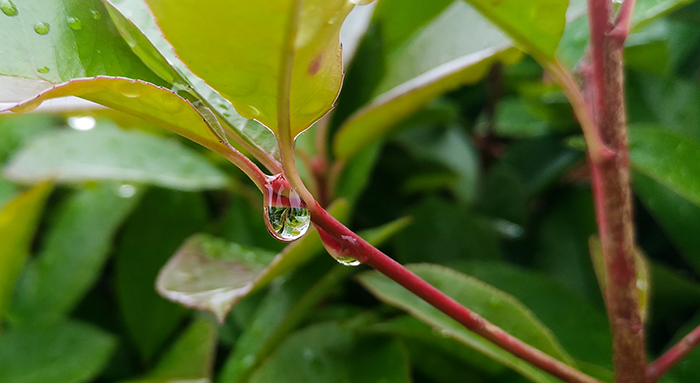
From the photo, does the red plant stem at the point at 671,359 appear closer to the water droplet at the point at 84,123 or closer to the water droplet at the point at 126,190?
the water droplet at the point at 126,190

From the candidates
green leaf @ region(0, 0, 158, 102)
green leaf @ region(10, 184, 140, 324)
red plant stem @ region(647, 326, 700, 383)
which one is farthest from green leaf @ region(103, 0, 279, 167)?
green leaf @ region(10, 184, 140, 324)

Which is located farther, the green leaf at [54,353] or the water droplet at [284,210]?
the green leaf at [54,353]

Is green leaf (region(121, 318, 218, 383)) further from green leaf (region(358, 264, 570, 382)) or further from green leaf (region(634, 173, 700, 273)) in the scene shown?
green leaf (region(634, 173, 700, 273))

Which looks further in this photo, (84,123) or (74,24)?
(84,123)

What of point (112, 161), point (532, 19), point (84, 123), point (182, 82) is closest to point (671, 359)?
point (532, 19)

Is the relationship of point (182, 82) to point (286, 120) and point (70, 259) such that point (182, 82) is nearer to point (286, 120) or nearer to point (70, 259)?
point (286, 120)

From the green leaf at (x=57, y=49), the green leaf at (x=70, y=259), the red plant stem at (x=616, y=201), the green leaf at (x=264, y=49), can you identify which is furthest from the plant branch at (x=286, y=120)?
the green leaf at (x=70, y=259)
